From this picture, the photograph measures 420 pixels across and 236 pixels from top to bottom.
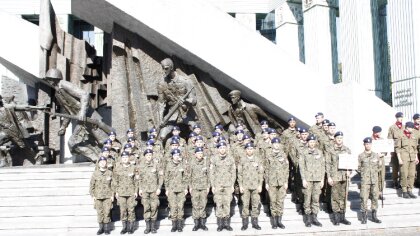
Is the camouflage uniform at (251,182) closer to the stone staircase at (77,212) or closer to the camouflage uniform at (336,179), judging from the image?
the stone staircase at (77,212)

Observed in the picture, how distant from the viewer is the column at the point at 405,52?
380 inches

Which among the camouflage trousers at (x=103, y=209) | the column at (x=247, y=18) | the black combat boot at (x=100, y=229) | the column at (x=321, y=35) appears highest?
the column at (x=247, y=18)

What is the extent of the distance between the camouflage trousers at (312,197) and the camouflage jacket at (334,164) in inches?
10.0

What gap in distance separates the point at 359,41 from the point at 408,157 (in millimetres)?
6010

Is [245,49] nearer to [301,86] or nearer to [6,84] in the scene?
[301,86]

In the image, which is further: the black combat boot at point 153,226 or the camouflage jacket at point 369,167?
the camouflage jacket at point 369,167

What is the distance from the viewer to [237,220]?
19.4 feet

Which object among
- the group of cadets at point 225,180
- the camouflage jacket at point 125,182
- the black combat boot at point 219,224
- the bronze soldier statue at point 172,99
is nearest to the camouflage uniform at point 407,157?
the group of cadets at point 225,180

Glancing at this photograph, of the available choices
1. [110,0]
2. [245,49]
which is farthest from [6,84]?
[245,49]

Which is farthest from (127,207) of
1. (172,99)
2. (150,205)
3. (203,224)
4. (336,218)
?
(336,218)

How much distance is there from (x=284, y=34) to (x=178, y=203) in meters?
12.8

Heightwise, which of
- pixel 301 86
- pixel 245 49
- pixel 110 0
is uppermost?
pixel 110 0

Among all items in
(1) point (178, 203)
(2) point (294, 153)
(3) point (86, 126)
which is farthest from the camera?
(3) point (86, 126)

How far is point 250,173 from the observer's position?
5746 millimetres
